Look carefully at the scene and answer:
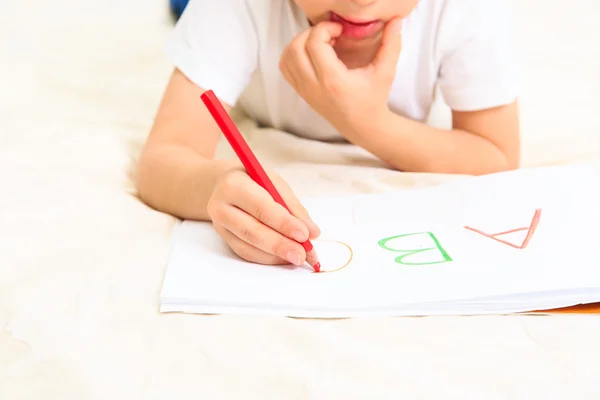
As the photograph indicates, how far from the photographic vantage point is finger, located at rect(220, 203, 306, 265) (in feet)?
1.66

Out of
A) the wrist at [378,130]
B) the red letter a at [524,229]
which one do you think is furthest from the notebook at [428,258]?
the wrist at [378,130]

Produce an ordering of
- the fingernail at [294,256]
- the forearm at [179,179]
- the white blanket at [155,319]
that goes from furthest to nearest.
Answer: the forearm at [179,179], the fingernail at [294,256], the white blanket at [155,319]

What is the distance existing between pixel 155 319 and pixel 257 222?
11 centimetres

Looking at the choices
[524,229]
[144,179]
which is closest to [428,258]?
[524,229]

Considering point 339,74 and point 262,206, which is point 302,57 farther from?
point 262,206

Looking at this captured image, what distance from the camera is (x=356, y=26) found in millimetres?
701

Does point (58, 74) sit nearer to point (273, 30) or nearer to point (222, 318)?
point (273, 30)

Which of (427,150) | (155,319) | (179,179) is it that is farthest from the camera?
(427,150)

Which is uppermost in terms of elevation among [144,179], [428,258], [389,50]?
[389,50]

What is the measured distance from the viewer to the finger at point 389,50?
0.71 meters

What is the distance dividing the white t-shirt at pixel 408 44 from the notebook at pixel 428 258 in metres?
0.19

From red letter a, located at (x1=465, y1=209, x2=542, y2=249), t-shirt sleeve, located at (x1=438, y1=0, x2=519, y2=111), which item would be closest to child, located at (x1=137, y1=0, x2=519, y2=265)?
t-shirt sleeve, located at (x1=438, y1=0, x2=519, y2=111)

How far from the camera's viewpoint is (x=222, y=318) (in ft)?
1.52

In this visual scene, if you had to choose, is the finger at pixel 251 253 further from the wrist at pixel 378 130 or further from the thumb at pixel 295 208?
the wrist at pixel 378 130
